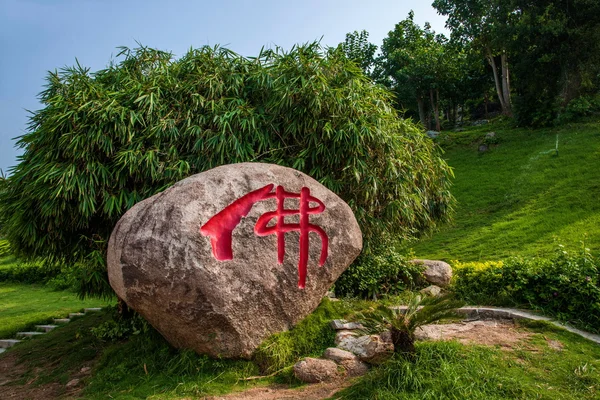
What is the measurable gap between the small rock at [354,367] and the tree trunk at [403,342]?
56 centimetres

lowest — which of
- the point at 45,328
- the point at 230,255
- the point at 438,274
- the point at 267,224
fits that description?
the point at 45,328

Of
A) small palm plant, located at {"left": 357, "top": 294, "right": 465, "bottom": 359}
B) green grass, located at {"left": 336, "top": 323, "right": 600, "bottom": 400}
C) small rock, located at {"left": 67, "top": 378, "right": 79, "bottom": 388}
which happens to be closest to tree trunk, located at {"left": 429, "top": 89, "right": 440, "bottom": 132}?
green grass, located at {"left": 336, "top": 323, "right": 600, "bottom": 400}

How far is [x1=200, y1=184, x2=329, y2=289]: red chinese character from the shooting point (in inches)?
180

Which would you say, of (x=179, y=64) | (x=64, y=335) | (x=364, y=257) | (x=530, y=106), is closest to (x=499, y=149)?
(x=530, y=106)

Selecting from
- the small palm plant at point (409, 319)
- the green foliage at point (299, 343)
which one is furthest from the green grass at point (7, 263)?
the small palm plant at point (409, 319)

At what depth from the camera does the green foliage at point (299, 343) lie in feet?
15.6

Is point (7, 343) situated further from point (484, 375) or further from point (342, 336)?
point (484, 375)

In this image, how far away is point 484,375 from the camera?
393cm

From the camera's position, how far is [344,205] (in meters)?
5.30

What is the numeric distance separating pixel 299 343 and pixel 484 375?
1837mm

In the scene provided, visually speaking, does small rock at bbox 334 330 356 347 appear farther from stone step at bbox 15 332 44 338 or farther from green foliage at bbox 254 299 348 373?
stone step at bbox 15 332 44 338

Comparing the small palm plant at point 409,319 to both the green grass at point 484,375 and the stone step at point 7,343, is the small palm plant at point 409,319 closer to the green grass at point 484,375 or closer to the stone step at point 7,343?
the green grass at point 484,375

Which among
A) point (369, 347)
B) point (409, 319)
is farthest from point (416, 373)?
point (369, 347)

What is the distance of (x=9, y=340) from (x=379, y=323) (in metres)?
7.42
